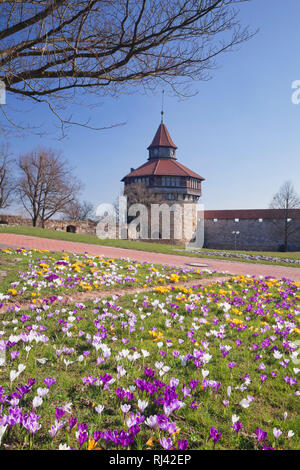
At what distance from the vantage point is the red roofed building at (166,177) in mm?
46969

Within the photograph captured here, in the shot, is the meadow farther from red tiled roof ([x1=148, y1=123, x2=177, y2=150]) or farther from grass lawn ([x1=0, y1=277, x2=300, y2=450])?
red tiled roof ([x1=148, y1=123, x2=177, y2=150])

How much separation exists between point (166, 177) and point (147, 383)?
47.1 meters

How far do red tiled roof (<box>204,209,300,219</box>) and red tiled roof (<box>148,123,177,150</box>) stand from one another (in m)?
16.3

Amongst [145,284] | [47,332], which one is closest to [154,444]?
[47,332]

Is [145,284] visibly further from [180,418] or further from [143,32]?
[143,32]

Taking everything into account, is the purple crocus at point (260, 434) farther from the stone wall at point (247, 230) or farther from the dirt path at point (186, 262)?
the stone wall at point (247, 230)

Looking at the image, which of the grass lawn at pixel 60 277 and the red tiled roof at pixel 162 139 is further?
the red tiled roof at pixel 162 139

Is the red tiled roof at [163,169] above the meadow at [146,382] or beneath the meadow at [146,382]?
above

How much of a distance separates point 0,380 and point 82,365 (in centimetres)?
69

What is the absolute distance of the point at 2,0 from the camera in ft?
14.5

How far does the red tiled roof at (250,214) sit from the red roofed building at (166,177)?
201 inches

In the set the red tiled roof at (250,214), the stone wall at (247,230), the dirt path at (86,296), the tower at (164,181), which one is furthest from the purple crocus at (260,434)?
the red tiled roof at (250,214)

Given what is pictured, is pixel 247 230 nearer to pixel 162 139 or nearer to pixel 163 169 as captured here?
pixel 163 169

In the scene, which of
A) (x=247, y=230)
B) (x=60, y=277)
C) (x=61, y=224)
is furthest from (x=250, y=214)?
(x=60, y=277)
